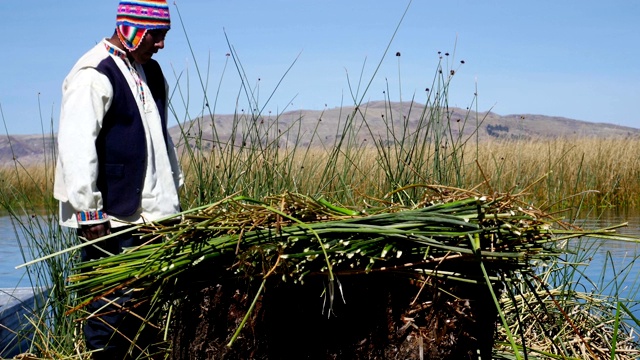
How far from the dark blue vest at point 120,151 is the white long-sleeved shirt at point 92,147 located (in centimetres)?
3

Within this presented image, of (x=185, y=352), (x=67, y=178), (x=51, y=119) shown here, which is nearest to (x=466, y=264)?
(x=185, y=352)

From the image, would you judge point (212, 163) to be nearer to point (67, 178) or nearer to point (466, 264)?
point (67, 178)

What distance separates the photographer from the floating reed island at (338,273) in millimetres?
2043

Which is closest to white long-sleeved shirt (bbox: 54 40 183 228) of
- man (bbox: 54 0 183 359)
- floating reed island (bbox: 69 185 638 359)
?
man (bbox: 54 0 183 359)

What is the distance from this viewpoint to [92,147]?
2.89 meters

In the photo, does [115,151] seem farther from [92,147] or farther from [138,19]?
[138,19]

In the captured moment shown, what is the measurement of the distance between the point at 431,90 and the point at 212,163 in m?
1.21

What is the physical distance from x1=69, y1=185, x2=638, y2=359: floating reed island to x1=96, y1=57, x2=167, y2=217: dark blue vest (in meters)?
0.68

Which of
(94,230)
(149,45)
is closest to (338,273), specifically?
(94,230)

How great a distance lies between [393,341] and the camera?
217 cm

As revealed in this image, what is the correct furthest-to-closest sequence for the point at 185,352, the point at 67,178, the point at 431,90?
the point at 431,90
the point at 67,178
the point at 185,352

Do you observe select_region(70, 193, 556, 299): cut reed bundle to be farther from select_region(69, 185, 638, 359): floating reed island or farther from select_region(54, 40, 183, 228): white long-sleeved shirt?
select_region(54, 40, 183, 228): white long-sleeved shirt

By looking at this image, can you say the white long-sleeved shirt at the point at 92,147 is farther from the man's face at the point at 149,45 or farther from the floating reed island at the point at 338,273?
the floating reed island at the point at 338,273

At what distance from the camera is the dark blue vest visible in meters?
2.99
